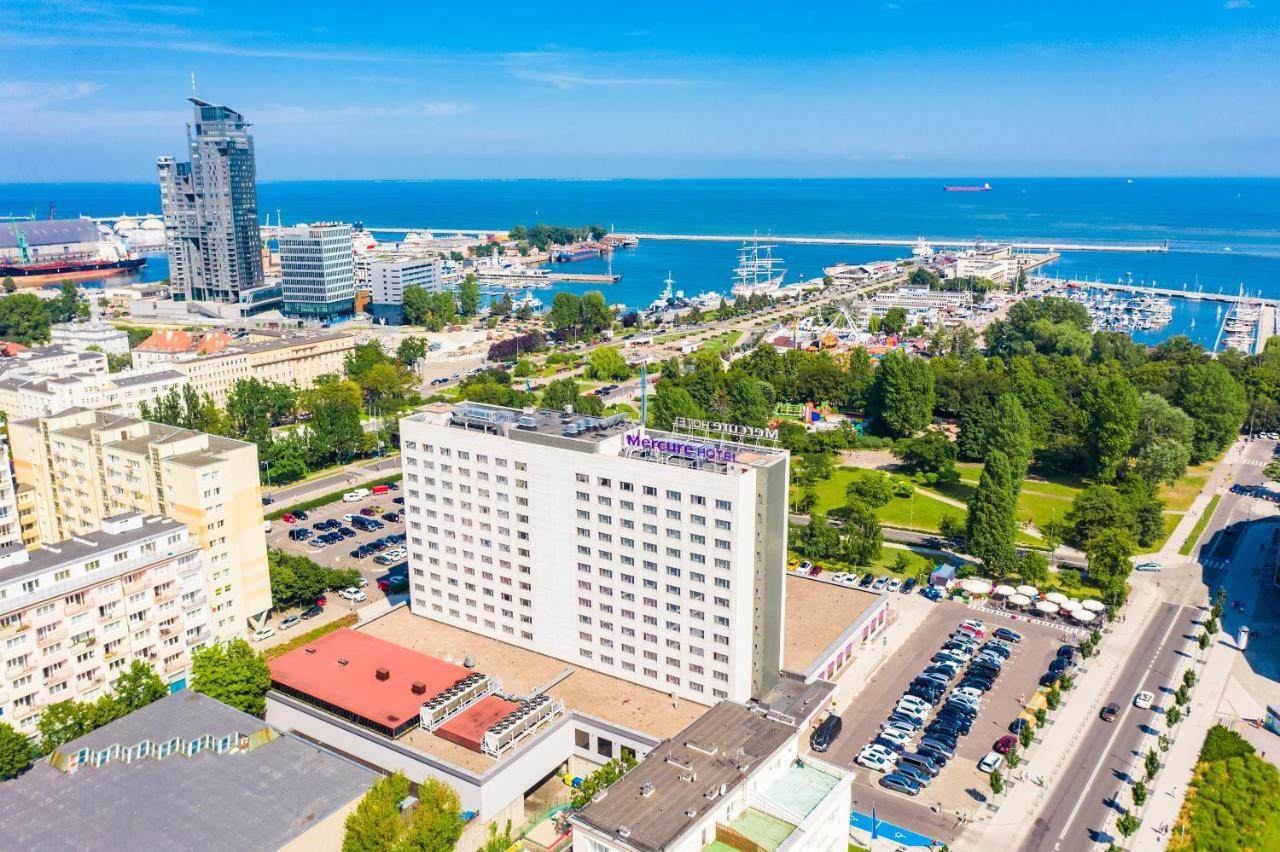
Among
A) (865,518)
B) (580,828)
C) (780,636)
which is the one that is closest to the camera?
(580,828)

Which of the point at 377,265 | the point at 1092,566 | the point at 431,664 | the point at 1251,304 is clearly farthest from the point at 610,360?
the point at 1251,304

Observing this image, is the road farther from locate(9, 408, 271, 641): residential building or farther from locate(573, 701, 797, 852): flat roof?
locate(9, 408, 271, 641): residential building

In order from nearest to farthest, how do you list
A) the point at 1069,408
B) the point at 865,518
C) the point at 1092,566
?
the point at 1092,566 < the point at 865,518 < the point at 1069,408

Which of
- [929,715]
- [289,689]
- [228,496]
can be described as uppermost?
[228,496]

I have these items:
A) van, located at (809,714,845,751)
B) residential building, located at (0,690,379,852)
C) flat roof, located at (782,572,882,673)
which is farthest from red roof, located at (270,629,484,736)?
flat roof, located at (782,572,882,673)

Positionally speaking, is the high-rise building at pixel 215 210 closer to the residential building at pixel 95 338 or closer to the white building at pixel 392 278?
the white building at pixel 392 278

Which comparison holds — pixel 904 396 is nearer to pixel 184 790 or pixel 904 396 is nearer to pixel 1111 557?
pixel 1111 557

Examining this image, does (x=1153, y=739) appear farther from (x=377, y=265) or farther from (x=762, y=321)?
(x=377, y=265)
